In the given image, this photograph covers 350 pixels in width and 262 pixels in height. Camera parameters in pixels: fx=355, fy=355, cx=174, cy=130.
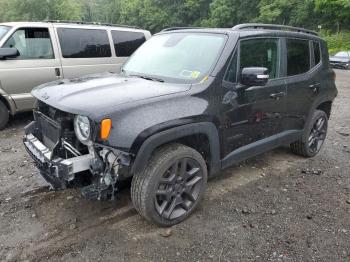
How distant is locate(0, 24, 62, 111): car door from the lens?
20.7 ft

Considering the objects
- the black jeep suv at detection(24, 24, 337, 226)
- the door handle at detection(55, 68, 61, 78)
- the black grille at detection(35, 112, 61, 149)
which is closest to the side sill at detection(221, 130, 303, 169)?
the black jeep suv at detection(24, 24, 337, 226)

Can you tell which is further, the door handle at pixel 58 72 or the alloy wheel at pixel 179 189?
the door handle at pixel 58 72

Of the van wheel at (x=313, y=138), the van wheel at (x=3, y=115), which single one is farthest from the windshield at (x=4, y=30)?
the van wheel at (x=313, y=138)

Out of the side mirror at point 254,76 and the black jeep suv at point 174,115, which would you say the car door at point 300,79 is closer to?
the black jeep suv at point 174,115

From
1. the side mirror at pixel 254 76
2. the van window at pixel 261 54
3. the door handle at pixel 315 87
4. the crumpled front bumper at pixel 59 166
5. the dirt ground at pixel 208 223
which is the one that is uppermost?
the van window at pixel 261 54

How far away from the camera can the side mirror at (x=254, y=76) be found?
3.57 metres

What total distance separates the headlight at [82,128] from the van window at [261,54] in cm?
179

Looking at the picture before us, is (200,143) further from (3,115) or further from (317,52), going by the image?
(3,115)

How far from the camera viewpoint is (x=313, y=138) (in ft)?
17.8

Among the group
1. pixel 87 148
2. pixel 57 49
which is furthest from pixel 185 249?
pixel 57 49

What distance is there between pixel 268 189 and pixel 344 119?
4528 millimetres

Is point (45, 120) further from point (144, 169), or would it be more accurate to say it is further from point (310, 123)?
point (310, 123)

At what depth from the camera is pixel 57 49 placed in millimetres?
6770

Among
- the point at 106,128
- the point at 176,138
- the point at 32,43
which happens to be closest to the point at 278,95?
the point at 176,138
